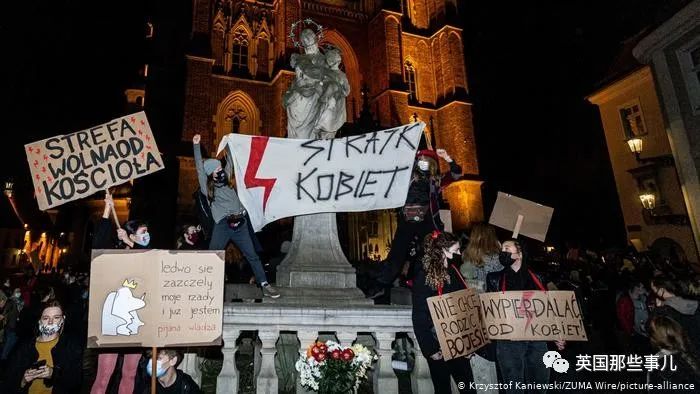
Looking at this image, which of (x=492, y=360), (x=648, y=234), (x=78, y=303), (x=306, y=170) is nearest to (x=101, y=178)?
(x=78, y=303)

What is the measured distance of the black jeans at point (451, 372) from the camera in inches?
139

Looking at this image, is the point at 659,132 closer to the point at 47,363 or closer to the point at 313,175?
the point at 313,175

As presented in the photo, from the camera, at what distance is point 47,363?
3.45 metres

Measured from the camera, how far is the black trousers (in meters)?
4.83

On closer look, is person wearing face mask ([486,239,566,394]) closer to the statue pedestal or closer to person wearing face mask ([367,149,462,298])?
person wearing face mask ([367,149,462,298])

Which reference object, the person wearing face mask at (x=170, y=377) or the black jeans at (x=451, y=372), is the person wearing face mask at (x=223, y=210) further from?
the black jeans at (x=451, y=372)

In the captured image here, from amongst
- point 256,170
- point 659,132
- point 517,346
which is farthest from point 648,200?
point 256,170

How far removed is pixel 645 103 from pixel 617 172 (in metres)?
3.17

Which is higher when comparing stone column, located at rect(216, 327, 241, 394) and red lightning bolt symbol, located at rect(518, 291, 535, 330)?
red lightning bolt symbol, located at rect(518, 291, 535, 330)

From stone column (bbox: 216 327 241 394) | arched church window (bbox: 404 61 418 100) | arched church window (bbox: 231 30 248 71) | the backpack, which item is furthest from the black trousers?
arched church window (bbox: 404 61 418 100)

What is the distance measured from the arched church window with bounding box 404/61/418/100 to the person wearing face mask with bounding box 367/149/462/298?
23959 millimetres

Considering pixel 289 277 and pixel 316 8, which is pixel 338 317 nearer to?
pixel 289 277

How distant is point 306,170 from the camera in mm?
→ 4805

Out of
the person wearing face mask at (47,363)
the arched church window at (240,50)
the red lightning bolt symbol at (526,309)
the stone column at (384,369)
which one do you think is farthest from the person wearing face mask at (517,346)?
the arched church window at (240,50)
